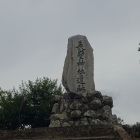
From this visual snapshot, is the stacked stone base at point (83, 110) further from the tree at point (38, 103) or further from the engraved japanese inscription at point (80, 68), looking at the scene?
the tree at point (38, 103)

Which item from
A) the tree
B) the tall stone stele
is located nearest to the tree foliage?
the tree

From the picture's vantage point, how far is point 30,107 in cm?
2345

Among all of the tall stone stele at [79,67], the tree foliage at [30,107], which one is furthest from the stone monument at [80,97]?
the tree foliage at [30,107]

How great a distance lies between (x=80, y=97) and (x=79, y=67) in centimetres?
152

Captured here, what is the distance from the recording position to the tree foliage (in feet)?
76.3

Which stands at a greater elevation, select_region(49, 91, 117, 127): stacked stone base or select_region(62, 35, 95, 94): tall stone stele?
select_region(62, 35, 95, 94): tall stone stele

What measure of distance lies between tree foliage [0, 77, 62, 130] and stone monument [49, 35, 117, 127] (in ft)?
29.1

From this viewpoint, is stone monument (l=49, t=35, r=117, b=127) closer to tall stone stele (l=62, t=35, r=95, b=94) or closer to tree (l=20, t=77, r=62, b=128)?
tall stone stele (l=62, t=35, r=95, b=94)

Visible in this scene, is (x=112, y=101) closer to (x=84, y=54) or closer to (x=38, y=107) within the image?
(x=84, y=54)

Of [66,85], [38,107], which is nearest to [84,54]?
[66,85]

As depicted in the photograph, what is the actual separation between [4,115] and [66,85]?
10255 mm

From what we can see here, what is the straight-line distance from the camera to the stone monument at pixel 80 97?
1337 centimetres

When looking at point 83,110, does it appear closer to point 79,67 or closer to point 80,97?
point 80,97

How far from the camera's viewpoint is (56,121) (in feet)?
43.8
